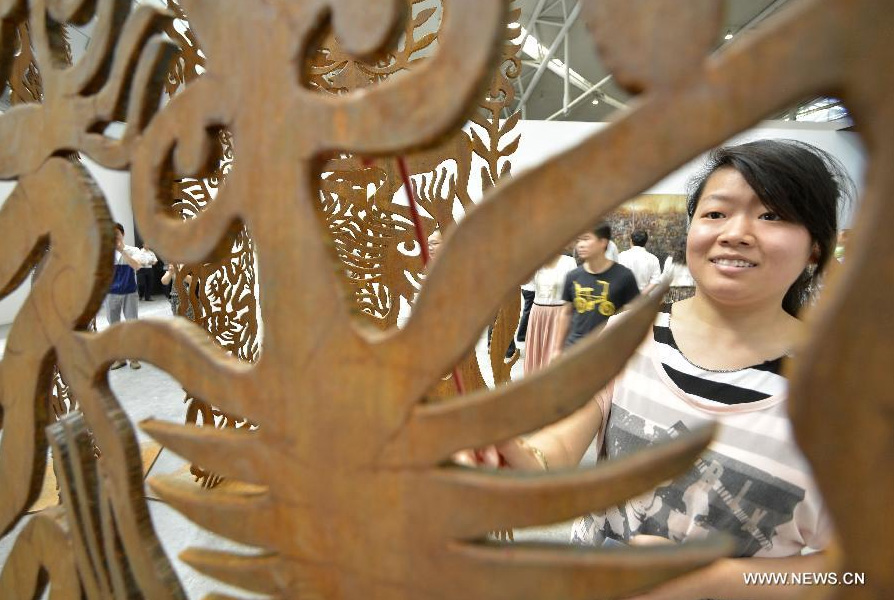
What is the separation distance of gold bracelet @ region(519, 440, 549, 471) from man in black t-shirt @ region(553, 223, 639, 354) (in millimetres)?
1150

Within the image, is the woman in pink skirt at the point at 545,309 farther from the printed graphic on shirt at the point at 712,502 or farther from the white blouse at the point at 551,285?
the printed graphic on shirt at the point at 712,502

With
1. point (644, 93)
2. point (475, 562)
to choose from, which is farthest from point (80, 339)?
point (644, 93)

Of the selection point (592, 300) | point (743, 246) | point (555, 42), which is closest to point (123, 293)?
point (592, 300)

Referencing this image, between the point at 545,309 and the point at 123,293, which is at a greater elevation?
the point at 123,293

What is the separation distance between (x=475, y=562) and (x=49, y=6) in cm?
61

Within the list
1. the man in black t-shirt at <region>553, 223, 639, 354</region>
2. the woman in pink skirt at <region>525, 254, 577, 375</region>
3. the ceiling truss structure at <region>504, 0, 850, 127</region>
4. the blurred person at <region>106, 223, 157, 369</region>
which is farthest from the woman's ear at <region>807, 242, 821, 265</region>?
the blurred person at <region>106, 223, 157, 369</region>

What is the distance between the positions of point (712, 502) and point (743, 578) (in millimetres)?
85

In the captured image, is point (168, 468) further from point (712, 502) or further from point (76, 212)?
point (712, 502)

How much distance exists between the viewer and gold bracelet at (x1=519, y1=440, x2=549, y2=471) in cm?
63

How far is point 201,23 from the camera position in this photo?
37 cm

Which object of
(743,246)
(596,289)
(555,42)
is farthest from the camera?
(555,42)

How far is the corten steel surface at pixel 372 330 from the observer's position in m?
0.24

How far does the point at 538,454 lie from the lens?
0.65m

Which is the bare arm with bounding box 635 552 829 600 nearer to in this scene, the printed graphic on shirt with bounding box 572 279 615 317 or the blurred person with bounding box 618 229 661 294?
the printed graphic on shirt with bounding box 572 279 615 317
